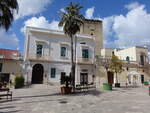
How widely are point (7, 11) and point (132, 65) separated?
2610 cm

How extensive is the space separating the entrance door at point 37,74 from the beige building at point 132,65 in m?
11.5

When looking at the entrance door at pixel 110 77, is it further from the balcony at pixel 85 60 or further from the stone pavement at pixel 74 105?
the stone pavement at pixel 74 105

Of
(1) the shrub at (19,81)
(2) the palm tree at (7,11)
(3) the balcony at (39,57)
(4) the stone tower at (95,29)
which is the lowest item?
(1) the shrub at (19,81)

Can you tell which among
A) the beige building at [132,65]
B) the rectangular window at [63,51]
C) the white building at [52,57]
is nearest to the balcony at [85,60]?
the white building at [52,57]

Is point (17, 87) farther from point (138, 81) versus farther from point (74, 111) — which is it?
point (138, 81)

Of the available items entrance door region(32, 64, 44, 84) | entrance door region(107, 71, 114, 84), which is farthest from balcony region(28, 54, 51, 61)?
entrance door region(107, 71, 114, 84)

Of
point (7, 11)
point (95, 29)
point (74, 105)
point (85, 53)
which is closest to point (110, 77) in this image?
point (85, 53)

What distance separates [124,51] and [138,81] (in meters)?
8.23

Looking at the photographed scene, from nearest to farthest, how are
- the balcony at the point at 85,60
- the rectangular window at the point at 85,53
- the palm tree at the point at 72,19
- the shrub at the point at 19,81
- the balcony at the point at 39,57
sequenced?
1. the palm tree at the point at 72,19
2. the shrub at the point at 19,81
3. the balcony at the point at 39,57
4. the balcony at the point at 85,60
5. the rectangular window at the point at 85,53

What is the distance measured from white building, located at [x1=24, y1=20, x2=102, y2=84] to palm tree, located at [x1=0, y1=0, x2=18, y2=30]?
11.3 metres

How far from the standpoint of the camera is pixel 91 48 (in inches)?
1081

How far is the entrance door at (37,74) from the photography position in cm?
2320

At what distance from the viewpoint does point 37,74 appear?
Result: 2353 centimetres

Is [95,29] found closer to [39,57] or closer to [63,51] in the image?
[63,51]
